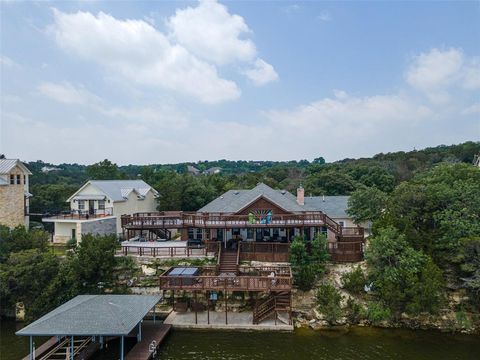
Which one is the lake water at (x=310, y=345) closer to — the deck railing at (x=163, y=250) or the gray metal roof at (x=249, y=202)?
the deck railing at (x=163, y=250)

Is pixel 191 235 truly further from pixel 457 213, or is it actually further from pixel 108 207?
pixel 457 213

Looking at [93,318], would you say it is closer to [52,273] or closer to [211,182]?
[52,273]

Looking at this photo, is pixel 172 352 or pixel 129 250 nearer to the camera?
pixel 172 352

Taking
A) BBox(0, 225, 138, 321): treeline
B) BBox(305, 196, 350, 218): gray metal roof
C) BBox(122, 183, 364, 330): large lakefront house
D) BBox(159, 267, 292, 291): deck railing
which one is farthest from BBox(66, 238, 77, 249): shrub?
BBox(305, 196, 350, 218): gray metal roof

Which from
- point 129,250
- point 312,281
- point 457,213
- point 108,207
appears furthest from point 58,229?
point 457,213

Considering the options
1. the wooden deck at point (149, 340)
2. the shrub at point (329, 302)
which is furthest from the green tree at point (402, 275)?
the wooden deck at point (149, 340)

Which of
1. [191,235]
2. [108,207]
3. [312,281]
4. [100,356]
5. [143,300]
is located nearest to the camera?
[100,356]

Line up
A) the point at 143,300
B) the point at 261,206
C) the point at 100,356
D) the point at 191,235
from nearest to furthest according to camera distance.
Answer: the point at 100,356
the point at 143,300
the point at 261,206
the point at 191,235

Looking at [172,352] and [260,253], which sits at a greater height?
[260,253]
